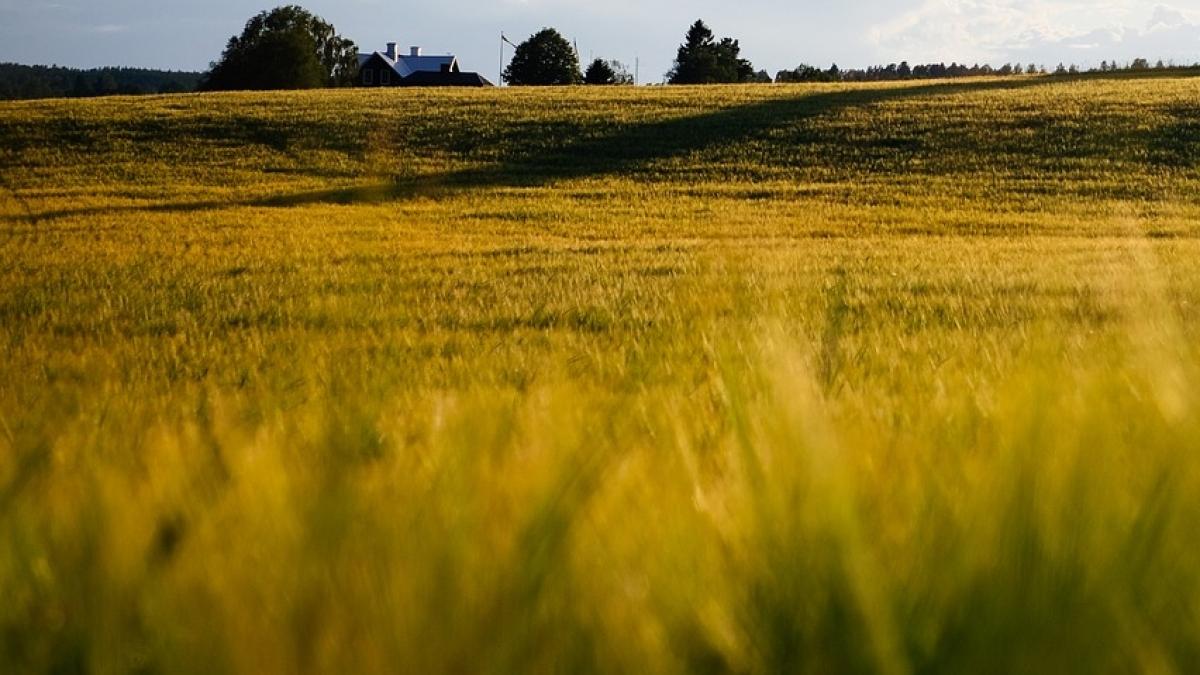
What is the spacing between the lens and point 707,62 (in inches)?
4094

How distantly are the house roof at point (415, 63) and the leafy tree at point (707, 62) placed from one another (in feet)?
90.5

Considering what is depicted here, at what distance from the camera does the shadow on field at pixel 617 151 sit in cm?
2350

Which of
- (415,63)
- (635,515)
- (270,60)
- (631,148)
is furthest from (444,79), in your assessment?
(635,515)

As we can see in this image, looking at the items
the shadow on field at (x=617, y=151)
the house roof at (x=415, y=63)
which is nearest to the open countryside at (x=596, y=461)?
the shadow on field at (x=617, y=151)

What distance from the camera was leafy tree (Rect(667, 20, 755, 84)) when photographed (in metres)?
104

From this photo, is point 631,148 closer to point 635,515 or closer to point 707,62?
point 635,515

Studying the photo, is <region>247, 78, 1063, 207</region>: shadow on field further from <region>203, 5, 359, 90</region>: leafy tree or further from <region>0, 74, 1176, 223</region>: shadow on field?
<region>203, 5, 359, 90</region>: leafy tree

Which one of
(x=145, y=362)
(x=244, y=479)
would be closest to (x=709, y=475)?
(x=244, y=479)

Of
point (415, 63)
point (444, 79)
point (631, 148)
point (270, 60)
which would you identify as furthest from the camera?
point (415, 63)

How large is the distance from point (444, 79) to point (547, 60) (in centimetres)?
1805

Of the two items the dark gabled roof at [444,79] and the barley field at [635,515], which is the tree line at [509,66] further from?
the barley field at [635,515]

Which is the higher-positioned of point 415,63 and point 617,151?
point 415,63

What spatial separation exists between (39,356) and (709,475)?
19.2 ft

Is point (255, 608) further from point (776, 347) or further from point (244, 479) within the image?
point (776, 347)
